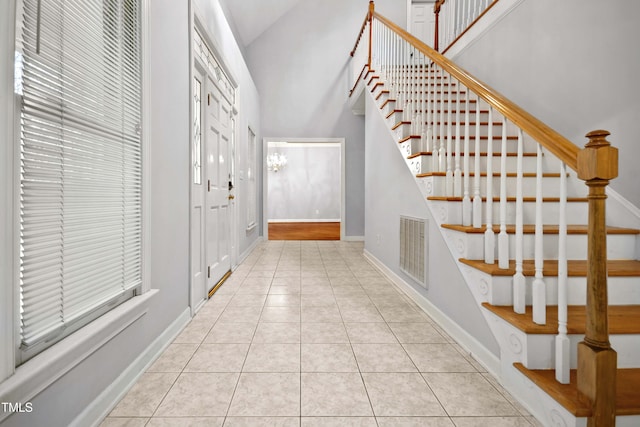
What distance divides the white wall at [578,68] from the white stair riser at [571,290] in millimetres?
874

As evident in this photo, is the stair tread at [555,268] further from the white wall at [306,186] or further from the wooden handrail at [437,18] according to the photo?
the white wall at [306,186]

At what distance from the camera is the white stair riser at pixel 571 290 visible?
5.16 ft

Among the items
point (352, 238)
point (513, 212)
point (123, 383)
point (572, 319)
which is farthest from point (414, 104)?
point (352, 238)

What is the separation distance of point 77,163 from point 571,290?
2.29 metres

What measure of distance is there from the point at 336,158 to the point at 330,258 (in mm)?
6900

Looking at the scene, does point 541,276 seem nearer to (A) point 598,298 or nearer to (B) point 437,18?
(A) point 598,298

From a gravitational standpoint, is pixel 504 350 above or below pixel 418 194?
below

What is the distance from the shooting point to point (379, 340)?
6.72ft

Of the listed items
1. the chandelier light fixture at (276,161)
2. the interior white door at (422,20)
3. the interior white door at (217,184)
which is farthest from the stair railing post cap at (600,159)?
the chandelier light fixture at (276,161)

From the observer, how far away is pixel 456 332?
205 cm

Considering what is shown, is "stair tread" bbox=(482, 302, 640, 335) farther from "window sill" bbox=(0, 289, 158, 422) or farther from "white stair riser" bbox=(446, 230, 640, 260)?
"window sill" bbox=(0, 289, 158, 422)

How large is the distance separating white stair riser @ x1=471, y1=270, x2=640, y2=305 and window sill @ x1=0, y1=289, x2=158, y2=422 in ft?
5.86

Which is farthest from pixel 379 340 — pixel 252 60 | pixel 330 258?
pixel 252 60

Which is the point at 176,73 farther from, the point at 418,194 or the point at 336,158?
the point at 336,158
